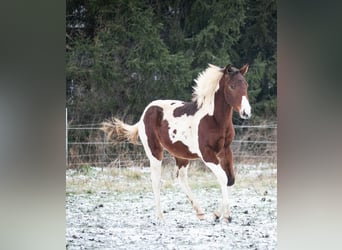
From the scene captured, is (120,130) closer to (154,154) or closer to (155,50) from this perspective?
(154,154)

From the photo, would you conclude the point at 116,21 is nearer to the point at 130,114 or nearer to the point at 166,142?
the point at 130,114

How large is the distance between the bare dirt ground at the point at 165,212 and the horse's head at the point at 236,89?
0.47 m

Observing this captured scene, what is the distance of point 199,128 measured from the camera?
3537 mm

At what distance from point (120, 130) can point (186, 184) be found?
2.29 feet

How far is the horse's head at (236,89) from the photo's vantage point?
348 centimetres

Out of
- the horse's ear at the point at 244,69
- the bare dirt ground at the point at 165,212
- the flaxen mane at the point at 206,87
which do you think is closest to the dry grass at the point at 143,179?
the bare dirt ground at the point at 165,212

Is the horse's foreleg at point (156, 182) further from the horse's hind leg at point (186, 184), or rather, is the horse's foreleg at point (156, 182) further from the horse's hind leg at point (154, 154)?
the horse's hind leg at point (186, 184)

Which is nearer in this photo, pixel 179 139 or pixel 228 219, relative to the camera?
pixel 228 219

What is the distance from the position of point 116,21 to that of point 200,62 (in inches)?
30.3

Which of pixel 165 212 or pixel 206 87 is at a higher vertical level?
pixel 206 87

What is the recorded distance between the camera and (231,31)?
347 cm

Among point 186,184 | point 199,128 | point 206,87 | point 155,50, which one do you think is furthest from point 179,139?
point 155,50
